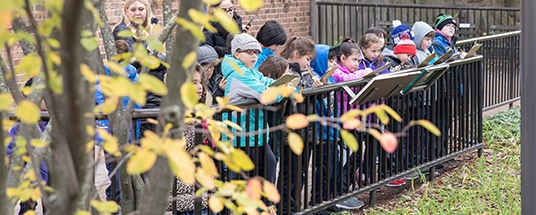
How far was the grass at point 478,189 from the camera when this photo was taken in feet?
22.2

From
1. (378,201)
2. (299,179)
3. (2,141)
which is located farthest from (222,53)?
(2,141)

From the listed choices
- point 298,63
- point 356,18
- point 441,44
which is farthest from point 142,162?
point 356,18

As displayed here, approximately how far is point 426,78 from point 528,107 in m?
2.60

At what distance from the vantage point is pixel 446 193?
7.23 metres

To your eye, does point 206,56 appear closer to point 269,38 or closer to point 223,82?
point 269,38

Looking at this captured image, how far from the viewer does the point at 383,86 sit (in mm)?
6320

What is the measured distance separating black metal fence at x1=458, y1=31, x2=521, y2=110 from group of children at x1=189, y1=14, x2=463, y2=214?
0.74 metres

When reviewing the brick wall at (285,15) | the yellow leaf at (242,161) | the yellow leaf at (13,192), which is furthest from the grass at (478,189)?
the brick wall at (285,15)

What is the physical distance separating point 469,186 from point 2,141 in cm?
615

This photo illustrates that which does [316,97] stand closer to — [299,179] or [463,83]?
[299,179]

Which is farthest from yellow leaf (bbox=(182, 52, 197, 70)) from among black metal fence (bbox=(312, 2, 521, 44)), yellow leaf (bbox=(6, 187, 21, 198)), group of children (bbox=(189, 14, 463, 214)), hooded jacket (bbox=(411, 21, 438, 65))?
black metal fence (bbox=(312, 2, 521, 44))

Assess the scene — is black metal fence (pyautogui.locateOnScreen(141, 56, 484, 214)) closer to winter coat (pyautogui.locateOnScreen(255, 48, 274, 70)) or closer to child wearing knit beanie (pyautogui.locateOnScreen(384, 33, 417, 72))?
child wearing knit beanie (pyautogui.locateOnScreen(384, 33, 417, 72))

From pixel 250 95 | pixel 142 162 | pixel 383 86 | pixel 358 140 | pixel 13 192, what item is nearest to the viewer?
pixel 142 162

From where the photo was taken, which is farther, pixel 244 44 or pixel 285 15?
pixel 285 15
